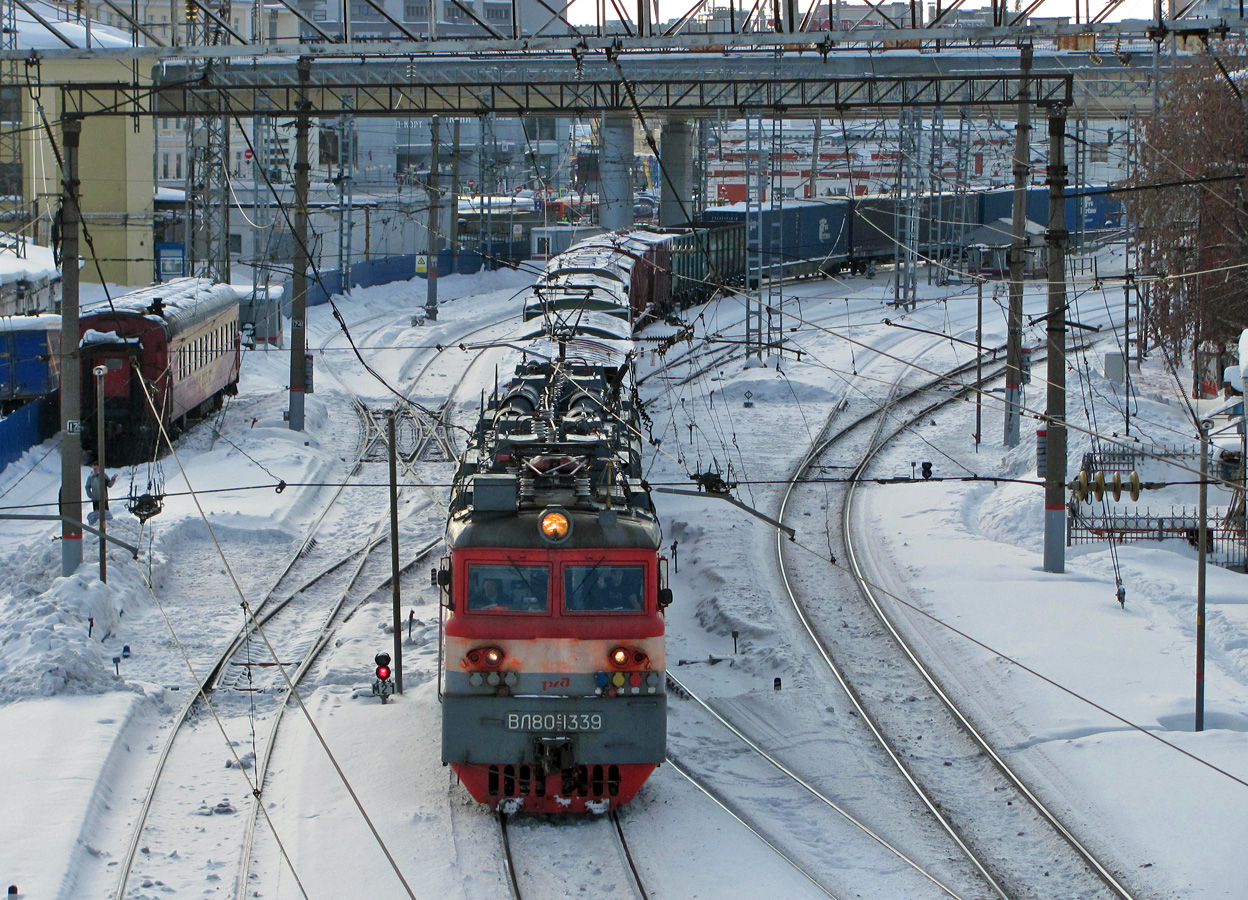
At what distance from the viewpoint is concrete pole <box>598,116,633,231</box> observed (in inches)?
1949

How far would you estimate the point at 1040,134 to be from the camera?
94.8 m

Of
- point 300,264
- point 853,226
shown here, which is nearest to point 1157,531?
point 300,264

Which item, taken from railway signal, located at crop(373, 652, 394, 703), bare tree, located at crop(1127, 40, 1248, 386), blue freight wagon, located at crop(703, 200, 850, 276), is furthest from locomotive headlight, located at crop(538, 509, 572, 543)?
blue freight wagon, located at crop(703, 200, 850, 276)

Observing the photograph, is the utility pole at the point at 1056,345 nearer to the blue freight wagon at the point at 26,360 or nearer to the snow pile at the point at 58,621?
the snow pile at the point at 58,621

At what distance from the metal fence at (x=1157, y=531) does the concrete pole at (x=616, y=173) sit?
26233mm

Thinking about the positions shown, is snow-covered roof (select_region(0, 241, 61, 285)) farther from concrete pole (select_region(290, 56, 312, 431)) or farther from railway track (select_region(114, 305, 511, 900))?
railway track (select_region(114, 305, 511, 900))

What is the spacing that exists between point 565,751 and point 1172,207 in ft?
89.9

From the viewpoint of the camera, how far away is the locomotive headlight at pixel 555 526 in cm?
1153

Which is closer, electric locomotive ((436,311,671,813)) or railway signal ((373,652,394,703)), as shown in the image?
electric locomotive ((436,311,671,813))

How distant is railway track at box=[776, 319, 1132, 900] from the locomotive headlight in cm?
432

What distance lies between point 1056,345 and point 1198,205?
14.8m

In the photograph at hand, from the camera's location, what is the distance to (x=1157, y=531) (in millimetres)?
22594

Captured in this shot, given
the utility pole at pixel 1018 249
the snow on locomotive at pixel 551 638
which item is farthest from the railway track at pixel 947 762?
the utility pole at pixel 1018 249

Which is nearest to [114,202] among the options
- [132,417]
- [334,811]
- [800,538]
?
[132,417]
